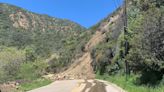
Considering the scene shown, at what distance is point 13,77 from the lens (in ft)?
213

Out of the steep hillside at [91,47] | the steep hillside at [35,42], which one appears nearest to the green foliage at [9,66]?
the steep hillside at [35,42]

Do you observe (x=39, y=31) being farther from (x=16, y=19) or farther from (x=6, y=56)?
(x=6, y=56)

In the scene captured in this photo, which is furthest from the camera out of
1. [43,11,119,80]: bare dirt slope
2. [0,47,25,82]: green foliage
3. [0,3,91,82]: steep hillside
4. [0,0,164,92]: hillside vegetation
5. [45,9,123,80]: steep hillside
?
[43,11,119,80]: bare dirt slope

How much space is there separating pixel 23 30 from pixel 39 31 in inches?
237

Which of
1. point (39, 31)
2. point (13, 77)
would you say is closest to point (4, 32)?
point (39, 31)

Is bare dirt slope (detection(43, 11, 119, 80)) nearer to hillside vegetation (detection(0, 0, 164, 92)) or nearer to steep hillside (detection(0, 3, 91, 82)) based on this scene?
hillside vegetation (detection(0, 0, 164, 92))

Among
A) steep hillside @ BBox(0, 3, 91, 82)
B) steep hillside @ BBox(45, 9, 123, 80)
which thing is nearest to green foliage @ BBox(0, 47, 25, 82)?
steep hillside @ BBox(0, 3, 91, 82)

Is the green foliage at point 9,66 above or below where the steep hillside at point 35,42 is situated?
below

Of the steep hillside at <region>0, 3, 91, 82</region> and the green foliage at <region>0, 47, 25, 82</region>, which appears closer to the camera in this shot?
the green foliage at <region>0, 47, 25, 82</region>

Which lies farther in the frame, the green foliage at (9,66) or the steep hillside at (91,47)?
the steep hillside at (91,47)

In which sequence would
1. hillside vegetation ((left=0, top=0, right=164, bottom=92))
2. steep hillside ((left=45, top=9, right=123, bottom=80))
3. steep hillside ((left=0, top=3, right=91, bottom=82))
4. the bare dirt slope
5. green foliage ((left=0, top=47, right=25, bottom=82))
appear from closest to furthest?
hillside vegetation ((left=0, top=0, right=164, bottom=92)), green foliage ((left=0, top=47, right=25, bottom=82)), steep hillside ((left=45, top=9, right=123, bottom=80)), steep hillside ((left=0, top=3, right=91, bottom=82)), the bare dirt slope

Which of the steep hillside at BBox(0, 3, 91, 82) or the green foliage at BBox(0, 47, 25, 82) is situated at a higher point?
the steep hillside at BBox(0, 3, 91, 82)

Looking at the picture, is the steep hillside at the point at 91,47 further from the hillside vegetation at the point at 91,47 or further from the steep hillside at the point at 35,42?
the steep hillside at the point at 35,42

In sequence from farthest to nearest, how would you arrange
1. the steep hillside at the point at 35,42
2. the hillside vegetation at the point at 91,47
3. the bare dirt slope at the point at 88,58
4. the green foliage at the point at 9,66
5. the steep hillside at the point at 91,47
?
the bare dirt slope at the point at 88,58
the steep hillside at the point at 35,42
the steep hillside at the point at 91,47
the green foliage at the point at 9,66
the hillside vegetation at the point at 91,47
